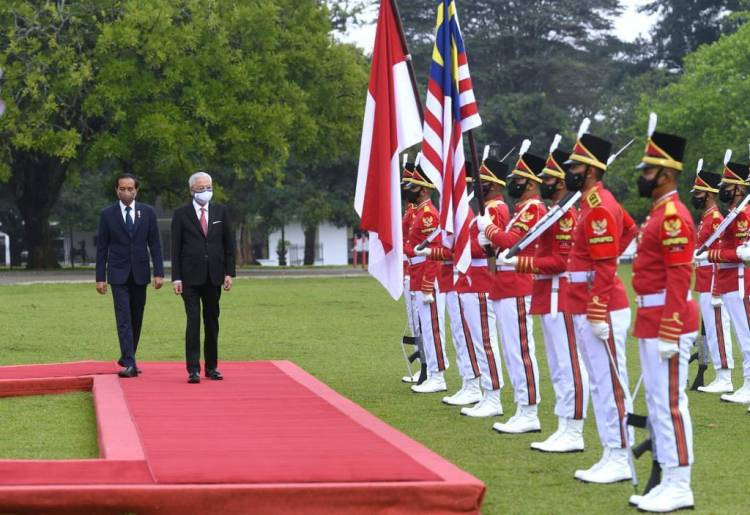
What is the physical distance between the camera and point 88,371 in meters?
14.4

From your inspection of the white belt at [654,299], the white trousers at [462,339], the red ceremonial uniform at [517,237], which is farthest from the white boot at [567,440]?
the white trousers at [462,339]

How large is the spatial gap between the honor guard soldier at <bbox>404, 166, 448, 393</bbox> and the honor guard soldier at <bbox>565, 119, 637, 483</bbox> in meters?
4.49

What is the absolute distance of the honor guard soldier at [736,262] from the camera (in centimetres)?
1351

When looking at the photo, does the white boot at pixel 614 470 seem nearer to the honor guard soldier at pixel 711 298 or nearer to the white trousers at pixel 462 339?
the white trousers at pixel 462 339

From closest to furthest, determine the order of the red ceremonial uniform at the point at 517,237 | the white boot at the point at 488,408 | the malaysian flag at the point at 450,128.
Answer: the red ceremonial uniform at the point at 517,237 < the malaysian flag at the point at 450,128 < the white boot at the point at 488,408

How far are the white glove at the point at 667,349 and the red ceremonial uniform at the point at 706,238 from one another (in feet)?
19.6

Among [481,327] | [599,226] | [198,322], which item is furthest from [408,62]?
[198,322]

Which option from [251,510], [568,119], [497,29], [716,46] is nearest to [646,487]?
[251,510]

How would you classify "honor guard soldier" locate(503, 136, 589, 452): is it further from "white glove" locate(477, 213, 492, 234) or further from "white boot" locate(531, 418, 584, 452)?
"white glove" locate(477, 213, 492, 234)

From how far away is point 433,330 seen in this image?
14.2m

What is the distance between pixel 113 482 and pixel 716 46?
54.5 m

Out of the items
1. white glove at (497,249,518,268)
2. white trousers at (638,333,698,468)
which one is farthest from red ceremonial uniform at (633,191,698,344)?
white glove at (497,249,518,268)

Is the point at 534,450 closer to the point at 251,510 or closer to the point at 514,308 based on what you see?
the point at 514,308

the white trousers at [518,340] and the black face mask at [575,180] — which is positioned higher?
the black face mask at [575,180]
